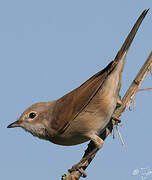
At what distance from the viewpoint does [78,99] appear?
6035 mm

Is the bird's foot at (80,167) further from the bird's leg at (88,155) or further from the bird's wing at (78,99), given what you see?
the bird's wing at (78,99)

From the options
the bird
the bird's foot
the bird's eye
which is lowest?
the bird's foot

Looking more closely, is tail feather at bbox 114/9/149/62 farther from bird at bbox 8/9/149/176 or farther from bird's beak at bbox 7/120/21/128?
bird's beak at bbox 7/120/21/128

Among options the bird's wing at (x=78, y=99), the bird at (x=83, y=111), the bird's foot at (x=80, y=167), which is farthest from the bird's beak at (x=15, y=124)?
the bird's foot at (x=80, y=167)

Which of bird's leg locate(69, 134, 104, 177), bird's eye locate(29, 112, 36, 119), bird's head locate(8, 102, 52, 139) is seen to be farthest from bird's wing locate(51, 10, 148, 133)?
bird's leg locate(69, 134, 104, 177)

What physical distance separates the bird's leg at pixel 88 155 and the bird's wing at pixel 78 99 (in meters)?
0.64

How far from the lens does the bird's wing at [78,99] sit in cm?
577

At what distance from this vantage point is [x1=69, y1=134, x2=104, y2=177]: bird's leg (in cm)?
405

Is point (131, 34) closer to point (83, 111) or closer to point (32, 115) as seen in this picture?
point (83, 111)

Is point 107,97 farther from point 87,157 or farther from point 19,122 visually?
point 19,122

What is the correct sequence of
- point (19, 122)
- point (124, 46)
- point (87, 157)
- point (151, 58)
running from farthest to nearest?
point (19, 122)
point (124, 46)
point (87, 157)
point (151, 58)

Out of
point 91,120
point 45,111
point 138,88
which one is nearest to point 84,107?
point 91,120

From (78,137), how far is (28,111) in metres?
1.26

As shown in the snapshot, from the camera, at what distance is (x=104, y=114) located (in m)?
5.67
